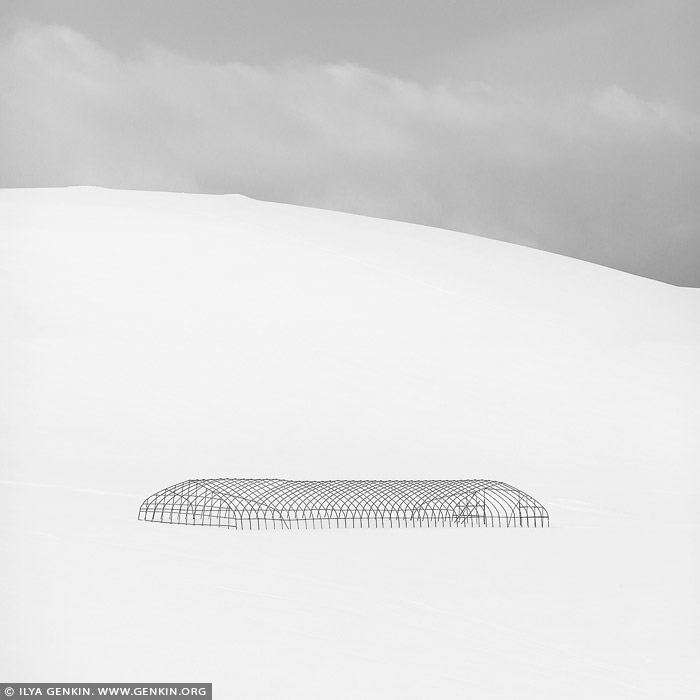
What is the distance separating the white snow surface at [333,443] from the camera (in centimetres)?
1428

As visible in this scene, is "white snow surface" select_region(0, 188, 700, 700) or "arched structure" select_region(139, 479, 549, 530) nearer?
"white snow surface" select_region(0, 188, 700, 700)

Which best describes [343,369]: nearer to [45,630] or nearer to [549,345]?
[549,345]

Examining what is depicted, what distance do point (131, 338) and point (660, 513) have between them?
58.6 feet

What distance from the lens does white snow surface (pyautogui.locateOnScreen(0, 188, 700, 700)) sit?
1428 cm

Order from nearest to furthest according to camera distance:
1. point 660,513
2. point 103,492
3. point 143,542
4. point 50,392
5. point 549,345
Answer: point 143,542 < point 103,492 < point 660,513 < point 50,392 < point 549,345

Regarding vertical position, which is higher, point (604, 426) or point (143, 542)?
point (604, 426)

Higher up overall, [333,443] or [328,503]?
[333,443]

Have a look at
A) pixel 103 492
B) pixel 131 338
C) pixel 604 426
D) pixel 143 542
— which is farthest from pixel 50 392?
pixel 604 426

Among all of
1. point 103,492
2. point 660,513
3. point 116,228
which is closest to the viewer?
point 103,492

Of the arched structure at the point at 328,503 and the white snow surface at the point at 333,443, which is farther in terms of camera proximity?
the arched structure at the point at 328,503

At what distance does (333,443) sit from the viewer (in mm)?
29578

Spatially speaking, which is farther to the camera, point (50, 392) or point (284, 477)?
point (50, 392)

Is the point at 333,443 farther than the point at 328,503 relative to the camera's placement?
Yes

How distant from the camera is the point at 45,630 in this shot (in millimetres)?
13688
